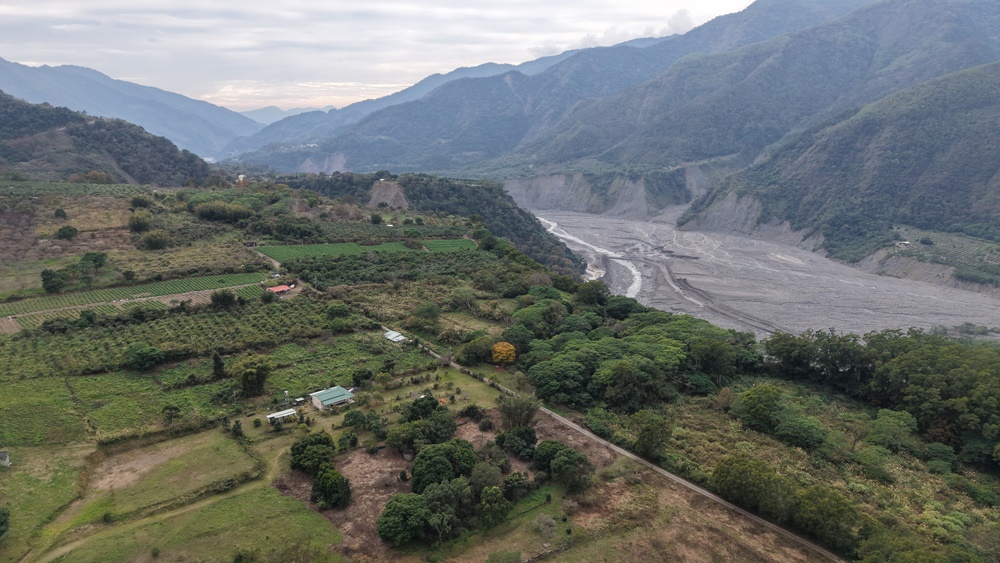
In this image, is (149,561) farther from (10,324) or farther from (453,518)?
(10,324)

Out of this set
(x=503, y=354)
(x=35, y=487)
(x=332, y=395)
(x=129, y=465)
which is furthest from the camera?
(x=503, y=354)

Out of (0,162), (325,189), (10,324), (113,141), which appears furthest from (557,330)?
(113,141)

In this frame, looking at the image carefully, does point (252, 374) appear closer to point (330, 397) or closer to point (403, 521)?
point (330, 397)

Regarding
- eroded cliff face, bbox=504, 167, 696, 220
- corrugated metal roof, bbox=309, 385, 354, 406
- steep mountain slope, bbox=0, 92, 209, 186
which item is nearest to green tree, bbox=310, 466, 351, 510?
corrugated metal roof, bbox=309, 385, 354, 406

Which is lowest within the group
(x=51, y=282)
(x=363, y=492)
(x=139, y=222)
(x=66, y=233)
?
(x=363, y=492)

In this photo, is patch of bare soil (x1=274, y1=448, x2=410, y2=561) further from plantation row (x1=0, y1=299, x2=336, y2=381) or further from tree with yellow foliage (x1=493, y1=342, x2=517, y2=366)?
plantation row (x1=0, y1=299, x2=336, y2=381)

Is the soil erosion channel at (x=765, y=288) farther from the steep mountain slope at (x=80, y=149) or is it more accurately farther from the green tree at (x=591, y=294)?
the steep mountain slope at (x=80, y=149)

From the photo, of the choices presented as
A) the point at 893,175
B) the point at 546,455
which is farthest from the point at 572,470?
the point at 893,175
